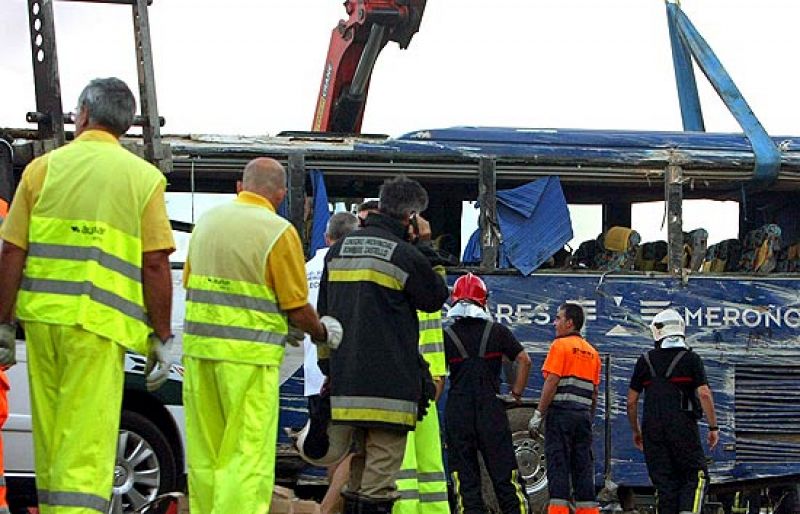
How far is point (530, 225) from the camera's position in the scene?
1294cm

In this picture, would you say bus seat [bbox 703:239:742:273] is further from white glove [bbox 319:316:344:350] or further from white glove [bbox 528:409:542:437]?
white glove [bbox 319:316:344:350]

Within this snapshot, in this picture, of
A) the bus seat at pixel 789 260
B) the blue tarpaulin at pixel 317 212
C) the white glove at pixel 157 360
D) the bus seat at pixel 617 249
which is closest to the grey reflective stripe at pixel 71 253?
the white glove at pixel 157 360

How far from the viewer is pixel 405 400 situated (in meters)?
8.33

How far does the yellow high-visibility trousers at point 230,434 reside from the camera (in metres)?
7.29

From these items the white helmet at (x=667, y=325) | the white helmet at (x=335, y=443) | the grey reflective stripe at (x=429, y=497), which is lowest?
the grey reflective stripe at (x=429, y=497)

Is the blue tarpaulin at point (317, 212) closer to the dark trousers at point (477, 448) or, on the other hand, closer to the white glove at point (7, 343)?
the dark trousers at point (477, 448)

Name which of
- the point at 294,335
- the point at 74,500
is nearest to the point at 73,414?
the point at 74,500

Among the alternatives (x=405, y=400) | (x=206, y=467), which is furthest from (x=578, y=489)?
(x=206, y=467)

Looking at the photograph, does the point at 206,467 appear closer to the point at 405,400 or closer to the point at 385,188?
the point at 405,400

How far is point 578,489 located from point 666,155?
301 centimetres

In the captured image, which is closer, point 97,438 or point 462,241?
point 97,438

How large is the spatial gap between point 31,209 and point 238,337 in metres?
1.28

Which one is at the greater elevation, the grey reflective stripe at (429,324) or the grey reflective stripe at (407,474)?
the grey reflective stripe at (429,324)

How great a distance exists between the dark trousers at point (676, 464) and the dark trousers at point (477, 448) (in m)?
1.36
